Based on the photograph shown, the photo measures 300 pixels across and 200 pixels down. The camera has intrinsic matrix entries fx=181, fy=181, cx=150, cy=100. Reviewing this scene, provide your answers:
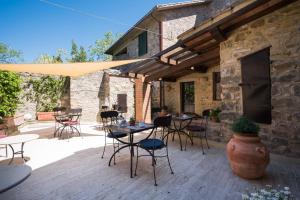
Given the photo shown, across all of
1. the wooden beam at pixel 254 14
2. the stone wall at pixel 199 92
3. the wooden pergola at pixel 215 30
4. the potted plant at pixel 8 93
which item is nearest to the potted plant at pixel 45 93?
the potted plant at pixel 8 93

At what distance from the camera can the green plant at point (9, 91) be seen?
679 centimetres

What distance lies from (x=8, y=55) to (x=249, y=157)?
88.6ft

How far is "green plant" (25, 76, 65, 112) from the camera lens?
28.1 ft

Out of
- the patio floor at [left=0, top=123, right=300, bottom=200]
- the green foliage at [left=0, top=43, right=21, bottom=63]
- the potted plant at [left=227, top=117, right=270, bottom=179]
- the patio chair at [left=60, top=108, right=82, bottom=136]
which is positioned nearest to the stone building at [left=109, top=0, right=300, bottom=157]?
the patio floor at [left=0, top=123, right=300, bottom=200]

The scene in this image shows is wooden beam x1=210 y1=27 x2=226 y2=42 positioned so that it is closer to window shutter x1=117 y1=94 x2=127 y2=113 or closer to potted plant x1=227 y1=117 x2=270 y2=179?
potted plant x1=227 y1=117 x2=270 y2=179

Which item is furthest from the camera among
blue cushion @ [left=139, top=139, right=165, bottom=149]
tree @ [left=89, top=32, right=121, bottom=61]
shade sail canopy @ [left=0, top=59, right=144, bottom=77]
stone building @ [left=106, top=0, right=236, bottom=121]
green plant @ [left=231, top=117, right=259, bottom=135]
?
tree @ [left=89, top=32, right=121, bottom=61]

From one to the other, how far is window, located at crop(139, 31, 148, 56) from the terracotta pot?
8.39 meters

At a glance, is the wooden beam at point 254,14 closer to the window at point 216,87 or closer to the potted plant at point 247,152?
the potted plant at point 247,152

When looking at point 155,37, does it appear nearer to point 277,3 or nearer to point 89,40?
point 277,3

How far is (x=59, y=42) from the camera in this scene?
83.1 feet

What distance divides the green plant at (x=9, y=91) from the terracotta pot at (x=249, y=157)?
24.9 feet

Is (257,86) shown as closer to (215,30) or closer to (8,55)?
(215,30)

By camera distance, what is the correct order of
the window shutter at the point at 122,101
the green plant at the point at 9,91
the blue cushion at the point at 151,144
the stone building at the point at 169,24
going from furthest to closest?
the window shutter at the point at 122,101
the stone building at the point at 169,24
the green plant at the point at 9,91
the blue cushion at the point at 151,144

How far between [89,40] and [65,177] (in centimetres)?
2629
